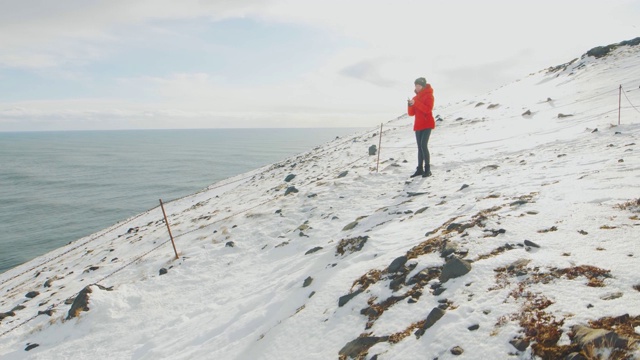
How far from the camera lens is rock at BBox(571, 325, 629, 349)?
280cm

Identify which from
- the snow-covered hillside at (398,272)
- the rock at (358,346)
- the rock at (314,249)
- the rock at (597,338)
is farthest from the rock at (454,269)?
the rock at (314,249)

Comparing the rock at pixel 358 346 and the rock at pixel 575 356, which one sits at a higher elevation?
the rock at pixel 575 356

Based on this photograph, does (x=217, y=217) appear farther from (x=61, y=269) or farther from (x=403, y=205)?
(x=403, y=205)

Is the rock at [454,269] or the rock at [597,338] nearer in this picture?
the rock at [597,338]

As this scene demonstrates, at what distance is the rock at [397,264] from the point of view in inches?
224

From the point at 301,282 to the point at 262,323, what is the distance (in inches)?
47.4

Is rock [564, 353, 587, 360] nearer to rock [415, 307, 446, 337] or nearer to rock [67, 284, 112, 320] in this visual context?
rock [415, 307, 446, 337]

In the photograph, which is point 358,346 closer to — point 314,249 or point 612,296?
point 612,296

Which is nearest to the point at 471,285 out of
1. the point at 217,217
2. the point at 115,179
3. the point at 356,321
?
the point at 356,321

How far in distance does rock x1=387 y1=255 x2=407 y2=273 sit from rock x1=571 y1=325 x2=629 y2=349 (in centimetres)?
274

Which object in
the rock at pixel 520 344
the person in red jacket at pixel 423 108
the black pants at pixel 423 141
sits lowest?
the rock at pixel 520 344

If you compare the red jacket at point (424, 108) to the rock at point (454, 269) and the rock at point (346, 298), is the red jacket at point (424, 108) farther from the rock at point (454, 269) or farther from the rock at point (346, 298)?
the rock at point (346, 298)

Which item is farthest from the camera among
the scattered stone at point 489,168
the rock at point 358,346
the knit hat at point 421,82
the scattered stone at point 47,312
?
the scattered stone at point 489,168

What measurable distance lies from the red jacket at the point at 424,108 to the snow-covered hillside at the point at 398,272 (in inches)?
75.6
